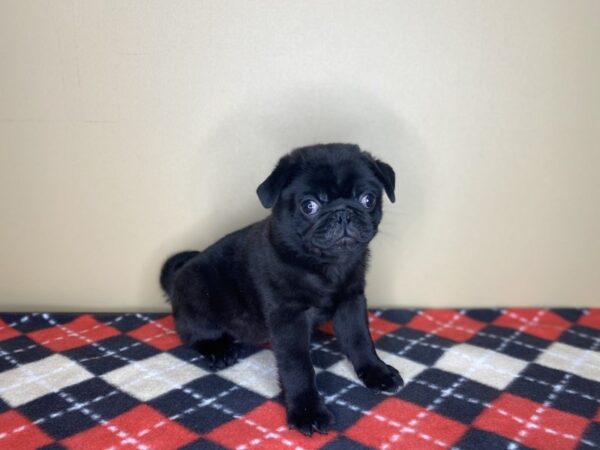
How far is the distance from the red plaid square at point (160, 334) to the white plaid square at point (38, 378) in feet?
0.91

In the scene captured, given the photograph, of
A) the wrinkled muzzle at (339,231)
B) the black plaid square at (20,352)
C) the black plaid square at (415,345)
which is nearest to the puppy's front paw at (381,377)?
the black plaid square at (415,345)

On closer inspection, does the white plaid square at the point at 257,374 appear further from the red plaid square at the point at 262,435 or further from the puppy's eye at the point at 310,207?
the puppy's eye at the point at 310,207

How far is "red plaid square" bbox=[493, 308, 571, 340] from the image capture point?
6.74 feet

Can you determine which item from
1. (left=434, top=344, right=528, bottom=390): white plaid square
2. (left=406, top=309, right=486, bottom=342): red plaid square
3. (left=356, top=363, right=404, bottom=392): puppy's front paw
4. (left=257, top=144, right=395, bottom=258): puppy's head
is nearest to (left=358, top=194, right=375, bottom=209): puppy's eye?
(left=257, top=144, right=395, bottom=258): puppy's head

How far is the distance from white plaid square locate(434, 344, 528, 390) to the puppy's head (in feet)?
1.88

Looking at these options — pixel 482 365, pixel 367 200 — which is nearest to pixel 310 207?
pixel 367 200

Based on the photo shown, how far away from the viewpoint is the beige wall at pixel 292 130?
1931 millimetres

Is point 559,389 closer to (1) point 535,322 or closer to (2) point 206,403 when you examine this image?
(1) point 535,322

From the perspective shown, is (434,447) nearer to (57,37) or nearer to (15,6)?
(57,37)

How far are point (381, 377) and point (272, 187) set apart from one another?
0.67 metres

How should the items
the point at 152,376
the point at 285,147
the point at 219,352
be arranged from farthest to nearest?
1. the point at 285,147
2. the point at 219,352
3. the point at 152,376

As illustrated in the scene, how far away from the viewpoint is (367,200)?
158cm

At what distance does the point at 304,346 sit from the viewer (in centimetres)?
155

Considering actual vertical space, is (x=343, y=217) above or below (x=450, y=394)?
above
